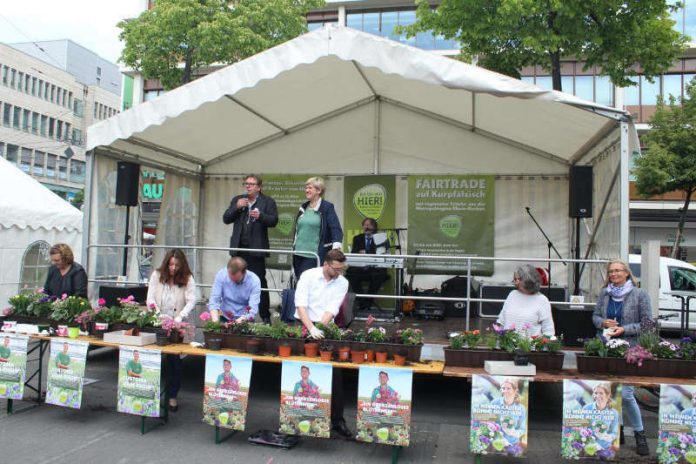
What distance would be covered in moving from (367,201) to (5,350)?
19.2 feet

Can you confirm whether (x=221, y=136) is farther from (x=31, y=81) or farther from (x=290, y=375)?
(x=31, y=81)

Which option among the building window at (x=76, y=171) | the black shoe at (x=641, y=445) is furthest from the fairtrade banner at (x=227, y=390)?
the building window at (x=76, y=171)

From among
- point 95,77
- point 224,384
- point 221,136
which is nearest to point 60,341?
point 224,384

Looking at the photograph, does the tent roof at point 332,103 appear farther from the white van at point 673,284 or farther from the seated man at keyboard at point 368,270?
the white van at point 673,284

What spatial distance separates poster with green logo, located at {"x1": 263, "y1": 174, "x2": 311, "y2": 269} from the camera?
32.2ft

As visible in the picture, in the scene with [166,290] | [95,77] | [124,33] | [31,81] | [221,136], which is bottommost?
[166,290]

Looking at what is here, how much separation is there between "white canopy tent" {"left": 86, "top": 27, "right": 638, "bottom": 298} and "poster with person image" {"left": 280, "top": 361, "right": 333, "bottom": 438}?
9.72 feet

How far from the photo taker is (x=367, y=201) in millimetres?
9531

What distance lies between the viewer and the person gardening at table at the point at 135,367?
448 centimetres

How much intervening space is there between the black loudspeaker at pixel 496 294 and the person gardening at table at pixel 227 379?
4.35 meters

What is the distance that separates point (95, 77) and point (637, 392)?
5810cm

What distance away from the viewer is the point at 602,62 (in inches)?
413

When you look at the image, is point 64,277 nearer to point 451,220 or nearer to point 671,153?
point 451,220

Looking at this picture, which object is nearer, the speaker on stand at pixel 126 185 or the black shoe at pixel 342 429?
the black shoe at pixel 342 429
